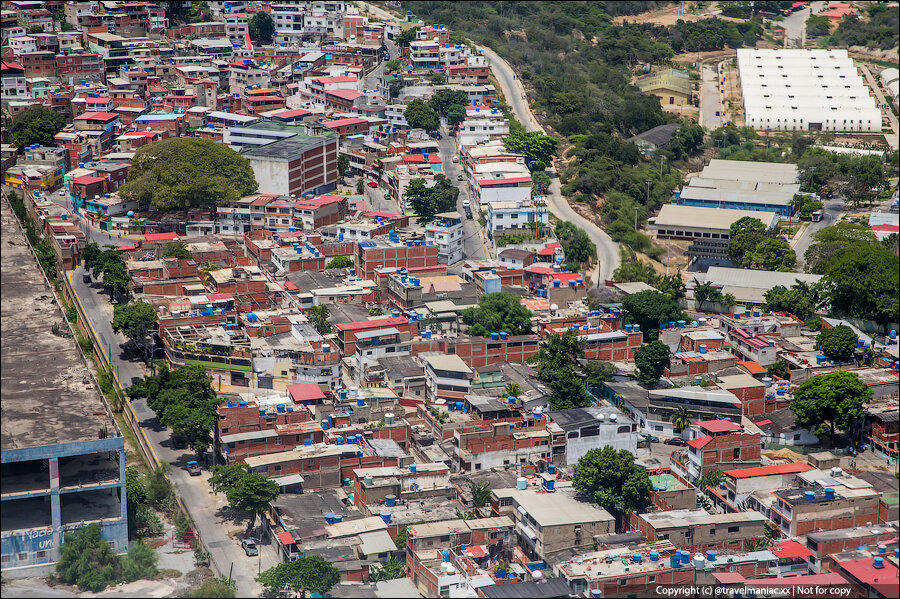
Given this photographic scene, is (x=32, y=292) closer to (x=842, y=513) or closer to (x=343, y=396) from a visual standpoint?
(x=343, y=396)

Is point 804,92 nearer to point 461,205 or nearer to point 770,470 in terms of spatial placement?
point 461,205

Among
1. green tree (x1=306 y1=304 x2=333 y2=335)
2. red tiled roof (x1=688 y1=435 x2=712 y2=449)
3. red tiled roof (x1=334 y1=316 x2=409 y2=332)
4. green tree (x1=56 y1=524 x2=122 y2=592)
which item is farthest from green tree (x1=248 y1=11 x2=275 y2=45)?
green tree (x1=56 y1=524 x2=122 y2=592)

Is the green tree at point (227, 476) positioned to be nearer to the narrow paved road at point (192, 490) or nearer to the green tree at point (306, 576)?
the narrow paved road at point (192, 490)

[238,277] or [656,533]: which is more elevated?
[238,277]

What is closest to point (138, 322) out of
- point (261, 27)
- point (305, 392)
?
point (305, 392)

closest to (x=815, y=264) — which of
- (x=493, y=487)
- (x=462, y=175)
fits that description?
(x=462, y=175)
